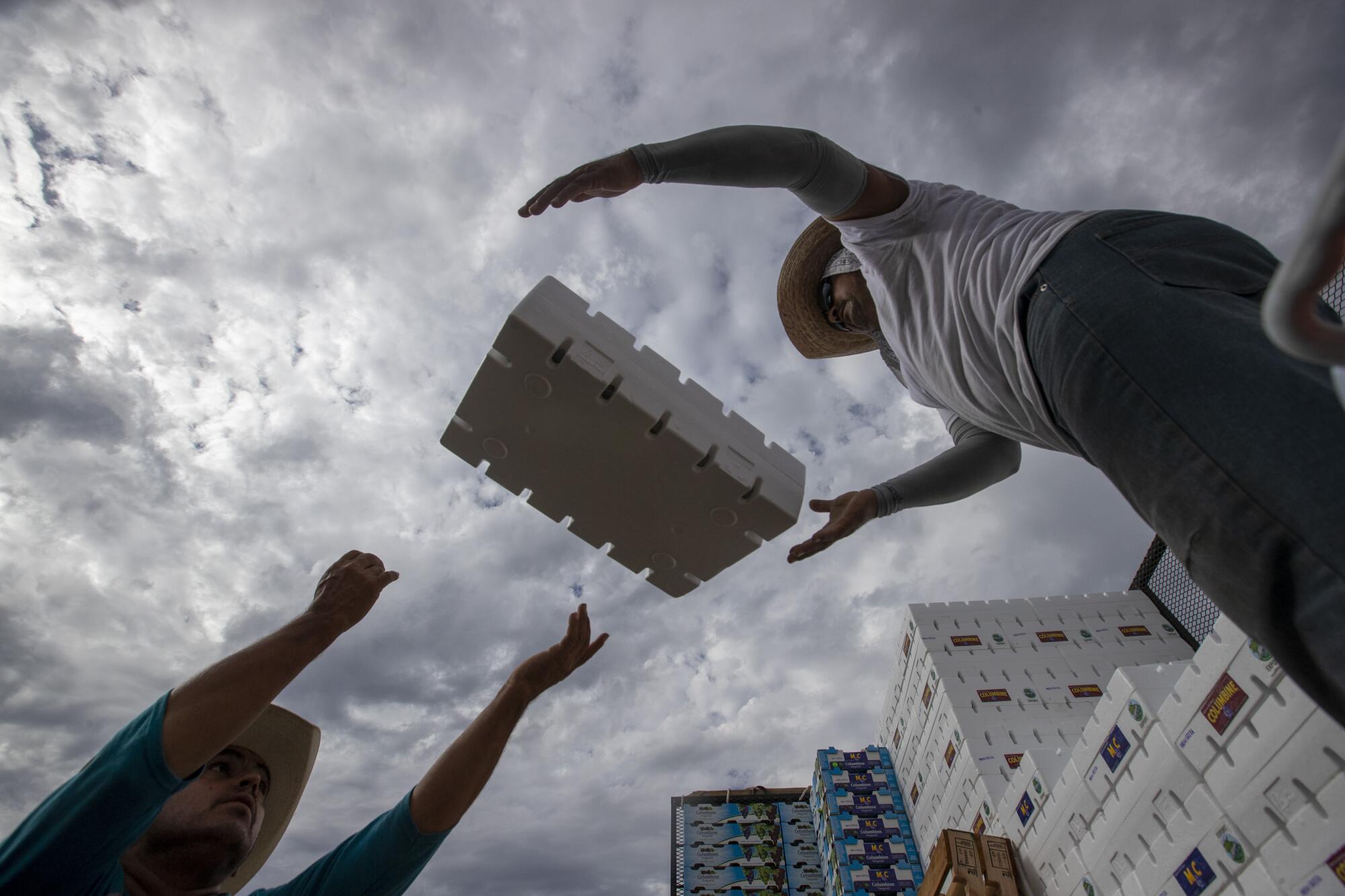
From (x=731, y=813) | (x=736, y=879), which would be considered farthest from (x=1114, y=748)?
(x=731, y=813)

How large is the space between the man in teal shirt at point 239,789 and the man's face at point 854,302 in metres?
1.44

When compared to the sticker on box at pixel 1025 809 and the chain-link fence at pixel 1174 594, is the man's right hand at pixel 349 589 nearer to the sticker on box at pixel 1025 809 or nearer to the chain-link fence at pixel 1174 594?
the sticker on box at pixel 1025 809

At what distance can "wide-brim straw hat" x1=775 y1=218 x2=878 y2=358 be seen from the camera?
2.30m

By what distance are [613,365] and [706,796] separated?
19.2 metres

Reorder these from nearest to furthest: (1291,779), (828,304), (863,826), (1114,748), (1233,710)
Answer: (828,304) → (1291,779) → (1233,710) → (1114,748) → (863,826)

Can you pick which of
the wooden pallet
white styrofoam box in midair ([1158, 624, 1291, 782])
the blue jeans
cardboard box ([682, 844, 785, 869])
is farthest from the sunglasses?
cardboard box ([682, 844, 785, 869])

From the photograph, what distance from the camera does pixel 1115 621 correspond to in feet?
45.0

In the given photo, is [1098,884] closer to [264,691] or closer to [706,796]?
[264,691]

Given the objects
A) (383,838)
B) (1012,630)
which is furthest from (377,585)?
(1012,630)

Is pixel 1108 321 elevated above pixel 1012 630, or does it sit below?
below

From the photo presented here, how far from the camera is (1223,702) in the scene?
12.6ft

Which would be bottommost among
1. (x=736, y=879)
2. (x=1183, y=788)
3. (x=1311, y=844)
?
(x=1311, y=844)

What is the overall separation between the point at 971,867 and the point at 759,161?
7.57m

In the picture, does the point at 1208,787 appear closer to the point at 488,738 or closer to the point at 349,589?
the point at 488,738
